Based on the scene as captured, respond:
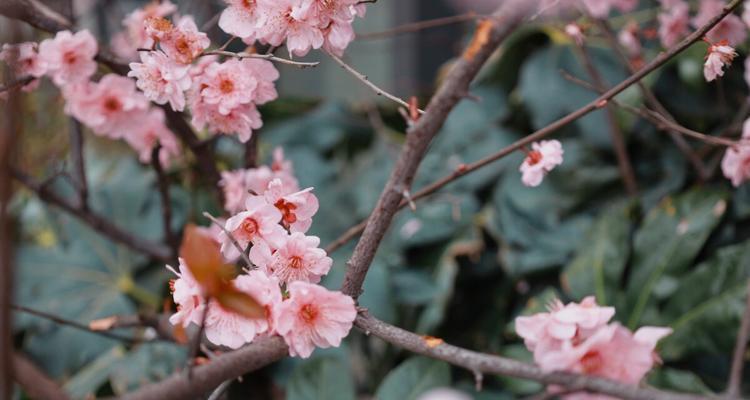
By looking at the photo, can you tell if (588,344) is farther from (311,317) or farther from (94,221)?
(94,221)

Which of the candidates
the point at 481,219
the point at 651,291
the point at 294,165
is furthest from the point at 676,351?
the point at 294,165

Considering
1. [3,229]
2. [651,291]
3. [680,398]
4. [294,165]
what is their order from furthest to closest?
[294,165] < [651,291] < [680,398] < [3,229]

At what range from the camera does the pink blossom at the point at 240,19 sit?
776 mm

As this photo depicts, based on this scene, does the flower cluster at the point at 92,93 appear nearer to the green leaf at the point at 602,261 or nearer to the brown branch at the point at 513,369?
the brown branch at the point at 513,369

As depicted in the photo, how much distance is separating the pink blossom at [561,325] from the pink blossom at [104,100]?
67 centimetres

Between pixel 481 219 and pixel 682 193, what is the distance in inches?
16.0

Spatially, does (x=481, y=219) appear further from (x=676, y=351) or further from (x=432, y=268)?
(x=676, y=351)

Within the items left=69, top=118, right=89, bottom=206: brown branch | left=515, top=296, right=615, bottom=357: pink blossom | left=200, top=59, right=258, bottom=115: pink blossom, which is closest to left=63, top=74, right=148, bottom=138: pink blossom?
left=69, top=118, right=89, bottom=206: brown branch

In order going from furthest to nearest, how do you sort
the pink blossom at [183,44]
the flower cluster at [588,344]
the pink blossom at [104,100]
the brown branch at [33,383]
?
the pink blossom at [104,100] → the pink blossom at [183,44] → the flower cluster at [588,344] → the brown branch at [33,383]

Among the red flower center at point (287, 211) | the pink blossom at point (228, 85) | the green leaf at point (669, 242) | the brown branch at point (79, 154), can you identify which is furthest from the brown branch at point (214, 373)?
the green leaf at point (669, 242)

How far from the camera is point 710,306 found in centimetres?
117

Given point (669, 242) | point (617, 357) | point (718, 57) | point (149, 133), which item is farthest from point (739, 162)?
point (149, 133)

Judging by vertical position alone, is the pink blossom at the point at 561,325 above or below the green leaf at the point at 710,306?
above

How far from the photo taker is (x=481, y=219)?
158 centimetres
